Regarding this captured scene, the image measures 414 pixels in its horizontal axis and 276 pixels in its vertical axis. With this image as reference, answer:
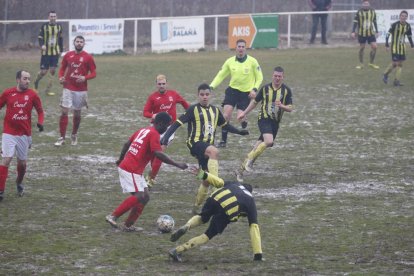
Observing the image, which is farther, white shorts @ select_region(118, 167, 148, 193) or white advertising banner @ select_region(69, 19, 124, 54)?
white advertising banner @ select_region(69, 19, 124, 54)

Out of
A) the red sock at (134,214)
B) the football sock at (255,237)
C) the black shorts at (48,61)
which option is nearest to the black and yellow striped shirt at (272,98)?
the red sock at (134,214)

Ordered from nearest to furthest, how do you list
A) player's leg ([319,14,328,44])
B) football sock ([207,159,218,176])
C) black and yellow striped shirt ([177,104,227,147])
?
football sock ([207,159,218,176]), black and yellow striped shirt ([177,104,227,147]), player's leg ([319,14,328,44])

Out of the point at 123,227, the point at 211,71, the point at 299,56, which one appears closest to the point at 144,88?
the point at 211,71

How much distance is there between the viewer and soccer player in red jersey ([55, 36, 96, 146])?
1973 centimetres

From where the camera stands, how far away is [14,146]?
14.9 meters

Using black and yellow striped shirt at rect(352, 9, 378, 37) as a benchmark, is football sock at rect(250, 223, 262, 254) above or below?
below

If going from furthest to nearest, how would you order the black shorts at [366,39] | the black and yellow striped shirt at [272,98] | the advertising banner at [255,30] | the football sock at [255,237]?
the advertising banner at [255,30] → the black shorts at [366,39] → the black and yellow striped shirt at [272,98] → the football sock at [255,237]

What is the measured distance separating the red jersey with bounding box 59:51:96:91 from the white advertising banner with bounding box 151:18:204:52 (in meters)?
18.1

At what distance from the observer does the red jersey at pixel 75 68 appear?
64.7 ft

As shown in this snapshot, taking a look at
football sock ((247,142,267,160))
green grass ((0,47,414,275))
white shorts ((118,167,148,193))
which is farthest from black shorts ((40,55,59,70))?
white shorts ((118,167,148,193))

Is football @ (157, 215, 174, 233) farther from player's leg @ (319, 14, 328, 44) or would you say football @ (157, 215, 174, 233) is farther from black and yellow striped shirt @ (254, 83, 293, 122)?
player's leg @ (319, 14, 328, 44)

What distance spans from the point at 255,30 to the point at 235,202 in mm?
27349

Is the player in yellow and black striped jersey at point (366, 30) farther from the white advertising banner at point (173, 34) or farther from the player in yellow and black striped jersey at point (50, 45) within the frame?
the player in yellow and black striped jersey at point (50, 45)

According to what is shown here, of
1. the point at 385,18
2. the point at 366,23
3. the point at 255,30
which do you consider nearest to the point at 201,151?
the point at 366,23
